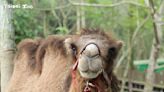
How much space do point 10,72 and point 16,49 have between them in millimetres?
303

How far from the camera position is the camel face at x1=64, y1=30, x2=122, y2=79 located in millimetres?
3784

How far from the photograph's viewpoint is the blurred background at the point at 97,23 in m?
5.52

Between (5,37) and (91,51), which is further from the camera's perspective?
(5,37)

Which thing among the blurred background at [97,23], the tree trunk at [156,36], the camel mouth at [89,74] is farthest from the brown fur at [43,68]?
the tree trunk at [156,36]

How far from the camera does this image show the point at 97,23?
1541 centimetres

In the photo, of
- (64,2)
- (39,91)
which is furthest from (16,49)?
(64,2)

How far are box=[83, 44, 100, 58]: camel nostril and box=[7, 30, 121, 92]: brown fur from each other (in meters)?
0.53

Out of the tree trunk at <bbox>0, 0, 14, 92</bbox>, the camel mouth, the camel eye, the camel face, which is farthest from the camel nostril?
the tree trunk at <bbox>0, 0, 14, 92</bbox>

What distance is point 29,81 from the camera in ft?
17.9

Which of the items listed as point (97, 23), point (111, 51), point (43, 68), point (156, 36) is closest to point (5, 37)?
point (43, 68)

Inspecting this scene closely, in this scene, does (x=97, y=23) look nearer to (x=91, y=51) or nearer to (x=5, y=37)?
(x=5, y=37)

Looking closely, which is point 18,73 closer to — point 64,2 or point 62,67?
point 62,67

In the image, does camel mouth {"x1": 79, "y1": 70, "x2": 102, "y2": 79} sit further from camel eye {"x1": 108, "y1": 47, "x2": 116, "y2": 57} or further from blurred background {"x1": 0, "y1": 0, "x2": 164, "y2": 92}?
blurred background {"x1": 0, "y1": 0, "x2": 164, "y2": 92}

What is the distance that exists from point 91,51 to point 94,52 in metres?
0.03
